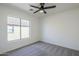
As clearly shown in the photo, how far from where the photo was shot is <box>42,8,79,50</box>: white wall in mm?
4188

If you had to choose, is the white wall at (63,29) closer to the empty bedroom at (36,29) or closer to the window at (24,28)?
the empty bedroom at (36,29)

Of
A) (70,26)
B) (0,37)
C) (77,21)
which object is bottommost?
(0,37)

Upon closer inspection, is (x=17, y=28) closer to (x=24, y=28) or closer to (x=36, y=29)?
(x=24, y=28)

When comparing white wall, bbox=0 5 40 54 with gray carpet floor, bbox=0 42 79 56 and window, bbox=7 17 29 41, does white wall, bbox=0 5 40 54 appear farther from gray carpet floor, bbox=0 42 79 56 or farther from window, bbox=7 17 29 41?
gray carpet floor, bbox=0 42 79 56

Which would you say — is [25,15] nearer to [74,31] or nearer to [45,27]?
[45,27]

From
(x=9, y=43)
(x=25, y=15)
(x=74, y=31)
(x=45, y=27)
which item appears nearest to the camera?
(x=9, y=43)

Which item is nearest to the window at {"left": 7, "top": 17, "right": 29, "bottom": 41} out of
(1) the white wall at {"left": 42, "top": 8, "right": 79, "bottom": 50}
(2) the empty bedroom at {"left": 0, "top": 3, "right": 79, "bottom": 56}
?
(2) the empty bedroom at {"left": 0, "top": 3, "right": 79, "bottom": 56}

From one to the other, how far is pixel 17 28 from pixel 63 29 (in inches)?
129

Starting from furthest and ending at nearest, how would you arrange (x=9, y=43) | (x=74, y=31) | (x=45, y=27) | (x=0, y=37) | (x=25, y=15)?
(x=45, y=27) < (x=25, y=15) < (x=74, y=31) < (x=9, y=43) < (x=0, y=37)

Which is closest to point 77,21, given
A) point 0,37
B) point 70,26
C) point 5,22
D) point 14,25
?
point 70,26

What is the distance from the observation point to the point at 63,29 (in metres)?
4.78

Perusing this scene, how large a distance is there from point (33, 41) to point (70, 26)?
324cm

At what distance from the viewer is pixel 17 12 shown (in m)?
4.30

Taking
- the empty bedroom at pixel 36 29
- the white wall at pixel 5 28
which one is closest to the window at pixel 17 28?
the empty bedroom at pixel 36 29
